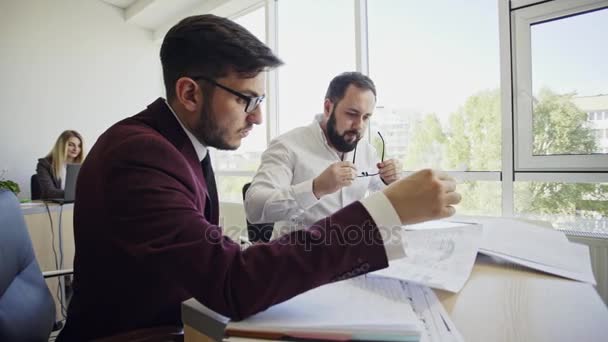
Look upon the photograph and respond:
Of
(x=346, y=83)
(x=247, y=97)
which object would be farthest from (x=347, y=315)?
(x=346, y=83)

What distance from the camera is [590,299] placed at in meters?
0.57

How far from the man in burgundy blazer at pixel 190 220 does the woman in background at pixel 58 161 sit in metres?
2.94

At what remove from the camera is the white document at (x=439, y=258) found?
2.16ft

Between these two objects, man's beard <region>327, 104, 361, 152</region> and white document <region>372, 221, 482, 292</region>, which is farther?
man's beard <region>327, 104, 361, 152</region>

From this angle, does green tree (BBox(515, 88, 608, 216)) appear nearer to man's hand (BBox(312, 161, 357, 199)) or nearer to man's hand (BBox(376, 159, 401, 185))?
man's hand (BBox(376, 159, 401, 185))

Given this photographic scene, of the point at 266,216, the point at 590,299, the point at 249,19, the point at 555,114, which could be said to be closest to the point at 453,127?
the point at 555,114

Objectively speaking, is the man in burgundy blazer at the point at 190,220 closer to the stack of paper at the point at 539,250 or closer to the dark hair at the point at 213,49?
the dark hair at the point at 213,49

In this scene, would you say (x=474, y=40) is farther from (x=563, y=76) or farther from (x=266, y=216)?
(x=266, y=216)

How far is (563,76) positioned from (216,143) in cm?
203

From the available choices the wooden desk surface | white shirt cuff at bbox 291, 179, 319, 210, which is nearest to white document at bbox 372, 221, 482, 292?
the wooden desk surface

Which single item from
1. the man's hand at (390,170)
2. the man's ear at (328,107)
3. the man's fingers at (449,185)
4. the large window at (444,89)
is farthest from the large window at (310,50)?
the man's fingers at (449,185)

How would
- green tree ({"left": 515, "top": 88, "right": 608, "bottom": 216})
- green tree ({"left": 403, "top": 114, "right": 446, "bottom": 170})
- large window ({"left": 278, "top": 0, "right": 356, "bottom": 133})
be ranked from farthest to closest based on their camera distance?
large window ({"left": 278, "top": 0, "right": 356, "bottom": 133}) < green tree ({"left": 403, "top": 114, "right": 446, "bottom": 170}) < green tree ({"left": 515, "top": 88, "right": 608, "bottom": 216})

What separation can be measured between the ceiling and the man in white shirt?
8.24ft

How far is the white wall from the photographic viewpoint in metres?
3.56
